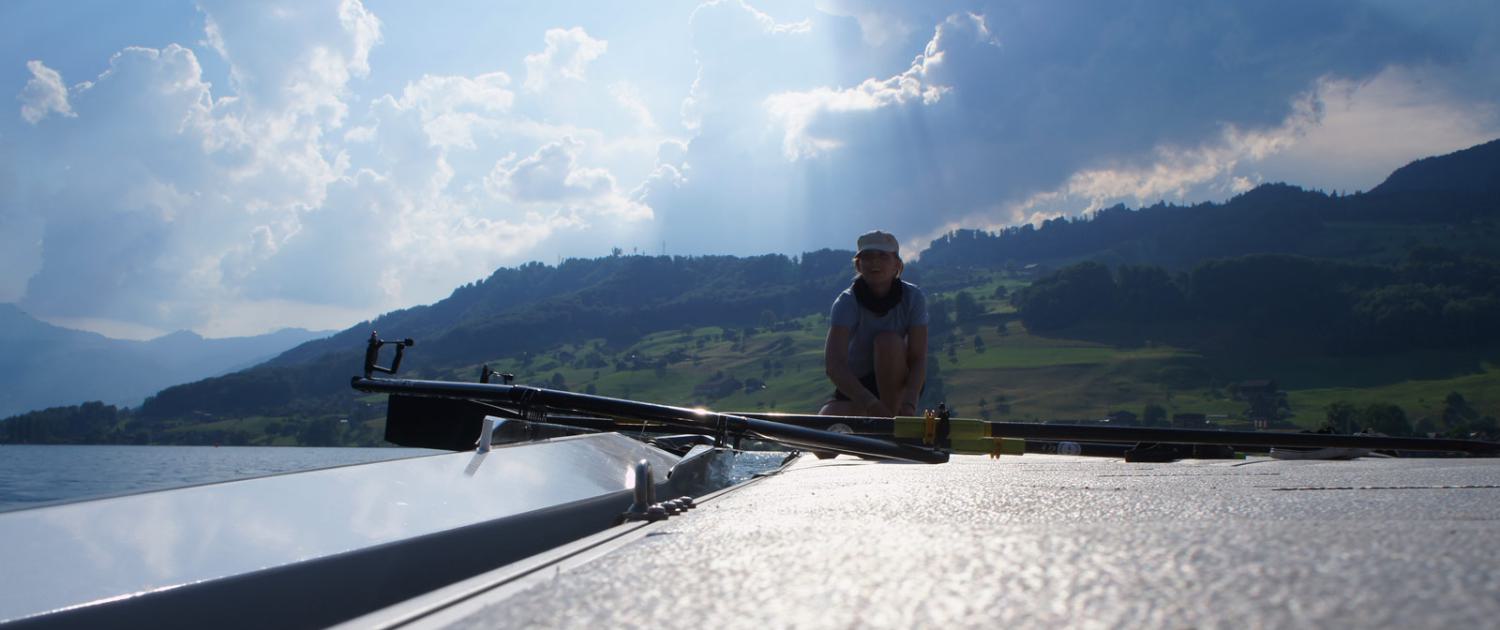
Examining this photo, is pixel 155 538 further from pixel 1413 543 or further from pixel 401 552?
pixel 1413 543

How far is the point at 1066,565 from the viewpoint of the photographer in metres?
1.10

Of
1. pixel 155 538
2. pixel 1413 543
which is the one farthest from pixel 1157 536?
pixel 155 538

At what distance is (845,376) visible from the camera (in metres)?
6.65

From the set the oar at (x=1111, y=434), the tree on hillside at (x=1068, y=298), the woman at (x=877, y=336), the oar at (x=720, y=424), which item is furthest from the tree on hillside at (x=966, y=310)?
the oar at (x=720, y=424)

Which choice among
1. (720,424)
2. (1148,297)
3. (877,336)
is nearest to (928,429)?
(720,424)

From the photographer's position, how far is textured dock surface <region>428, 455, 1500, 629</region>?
0.87m

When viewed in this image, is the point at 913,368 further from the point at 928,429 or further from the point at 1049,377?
the point at 1049,377

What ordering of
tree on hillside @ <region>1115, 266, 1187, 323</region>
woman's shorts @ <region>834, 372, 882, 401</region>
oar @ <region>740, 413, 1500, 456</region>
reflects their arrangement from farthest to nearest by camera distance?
tree on hillside @ <region>1115, 266, 1187, 323</region> < woman's shorts @ <region>834, 372, 882, 401</region> < oar @ <region>740, 413, 1500, 456</region>

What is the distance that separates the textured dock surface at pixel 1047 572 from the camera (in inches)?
34.2

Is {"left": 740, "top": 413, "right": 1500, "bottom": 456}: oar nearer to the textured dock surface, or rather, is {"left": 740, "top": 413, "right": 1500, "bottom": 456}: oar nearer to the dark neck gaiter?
the dark neck gaiter

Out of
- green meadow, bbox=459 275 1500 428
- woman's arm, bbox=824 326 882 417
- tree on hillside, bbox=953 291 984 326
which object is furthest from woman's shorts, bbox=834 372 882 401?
tree on hillside, bbox=953 291 984 326

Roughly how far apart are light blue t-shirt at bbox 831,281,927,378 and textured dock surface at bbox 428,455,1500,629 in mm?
4895

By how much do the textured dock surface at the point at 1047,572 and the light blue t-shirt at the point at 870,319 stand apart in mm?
4895

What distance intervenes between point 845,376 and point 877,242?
1.02 metres
